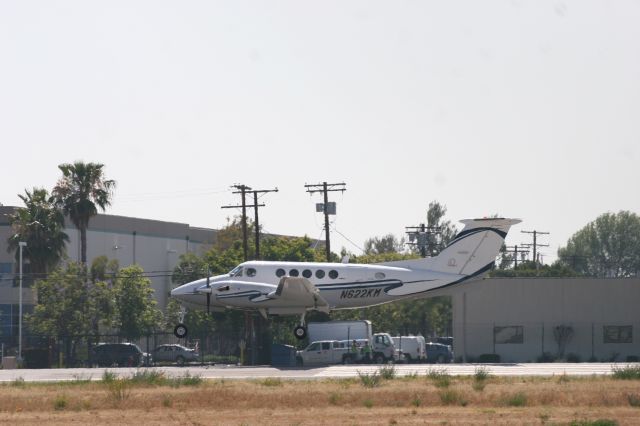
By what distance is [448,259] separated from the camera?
56562 millimetres

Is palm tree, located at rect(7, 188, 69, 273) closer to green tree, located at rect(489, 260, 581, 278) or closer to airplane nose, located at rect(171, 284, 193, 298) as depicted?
airplane nose, located at rect(171, 284, 193, 298)

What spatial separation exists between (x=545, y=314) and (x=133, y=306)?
31.3 meters

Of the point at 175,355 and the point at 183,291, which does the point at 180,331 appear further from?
the point at 175,355

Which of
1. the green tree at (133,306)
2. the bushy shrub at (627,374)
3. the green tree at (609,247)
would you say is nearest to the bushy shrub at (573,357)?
the bushy shrub at (627,374)

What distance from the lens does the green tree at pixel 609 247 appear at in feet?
532

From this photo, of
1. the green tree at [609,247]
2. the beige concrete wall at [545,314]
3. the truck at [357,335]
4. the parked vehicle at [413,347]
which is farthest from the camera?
Answer: the green tree at [609,247]

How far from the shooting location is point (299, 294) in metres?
53.8

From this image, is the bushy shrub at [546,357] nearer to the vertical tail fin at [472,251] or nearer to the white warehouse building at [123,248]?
the vertical tail fin at [472,251]

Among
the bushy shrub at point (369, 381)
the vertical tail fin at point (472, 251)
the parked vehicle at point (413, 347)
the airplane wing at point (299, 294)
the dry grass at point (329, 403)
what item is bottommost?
the parked vehicle at point (413, 347)

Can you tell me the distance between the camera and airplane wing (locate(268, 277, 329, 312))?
52.7 meters

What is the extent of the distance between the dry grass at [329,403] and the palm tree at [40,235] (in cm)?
4426

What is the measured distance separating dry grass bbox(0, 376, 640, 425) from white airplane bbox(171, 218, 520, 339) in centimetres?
1414

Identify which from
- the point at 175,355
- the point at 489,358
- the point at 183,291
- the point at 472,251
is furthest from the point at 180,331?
the point at 175,355

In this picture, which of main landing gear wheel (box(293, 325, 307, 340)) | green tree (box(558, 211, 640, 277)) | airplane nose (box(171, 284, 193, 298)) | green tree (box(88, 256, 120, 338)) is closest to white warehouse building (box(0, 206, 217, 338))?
green tree (box(88, 256, 120, 338))
